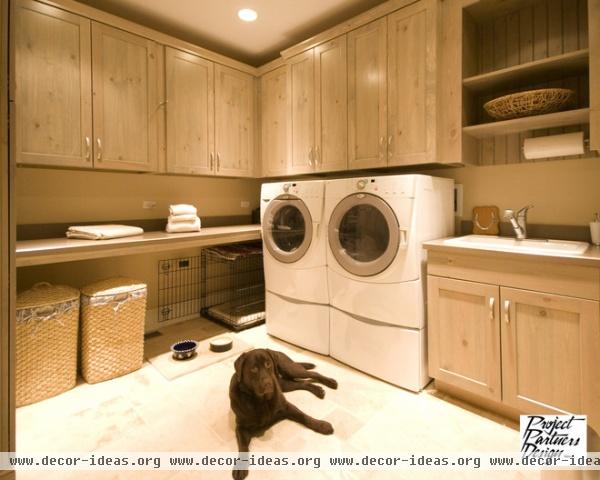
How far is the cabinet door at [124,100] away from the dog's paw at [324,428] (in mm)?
2161

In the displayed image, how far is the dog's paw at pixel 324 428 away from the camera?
5.28 feet

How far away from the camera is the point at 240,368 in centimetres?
162

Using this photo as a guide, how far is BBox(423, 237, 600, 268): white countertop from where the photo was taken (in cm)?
139

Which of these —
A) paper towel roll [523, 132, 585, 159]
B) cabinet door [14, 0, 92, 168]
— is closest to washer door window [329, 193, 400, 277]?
paper towel roll [523, 132, 585, 159]

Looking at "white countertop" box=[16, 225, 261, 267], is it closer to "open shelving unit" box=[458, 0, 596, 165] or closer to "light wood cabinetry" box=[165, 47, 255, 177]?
"light wood cabinetry" box=[165, 47, 255, 177]

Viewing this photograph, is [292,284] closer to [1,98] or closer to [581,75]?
[1,98]

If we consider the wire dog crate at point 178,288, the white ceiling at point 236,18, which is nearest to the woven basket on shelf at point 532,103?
the white ceiling at point 236,18

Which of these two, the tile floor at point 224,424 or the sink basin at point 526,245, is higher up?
the sink basin at point 526,245

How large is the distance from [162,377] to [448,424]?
1.76m

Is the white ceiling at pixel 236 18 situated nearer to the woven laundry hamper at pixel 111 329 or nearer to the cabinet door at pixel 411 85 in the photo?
the cabinet door at pixel 411 85

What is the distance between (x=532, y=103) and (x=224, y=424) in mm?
2367

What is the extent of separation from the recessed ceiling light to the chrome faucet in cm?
233

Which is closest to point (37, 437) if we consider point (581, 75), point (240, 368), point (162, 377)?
point (162, 377)

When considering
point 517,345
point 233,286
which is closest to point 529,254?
point 517,345
